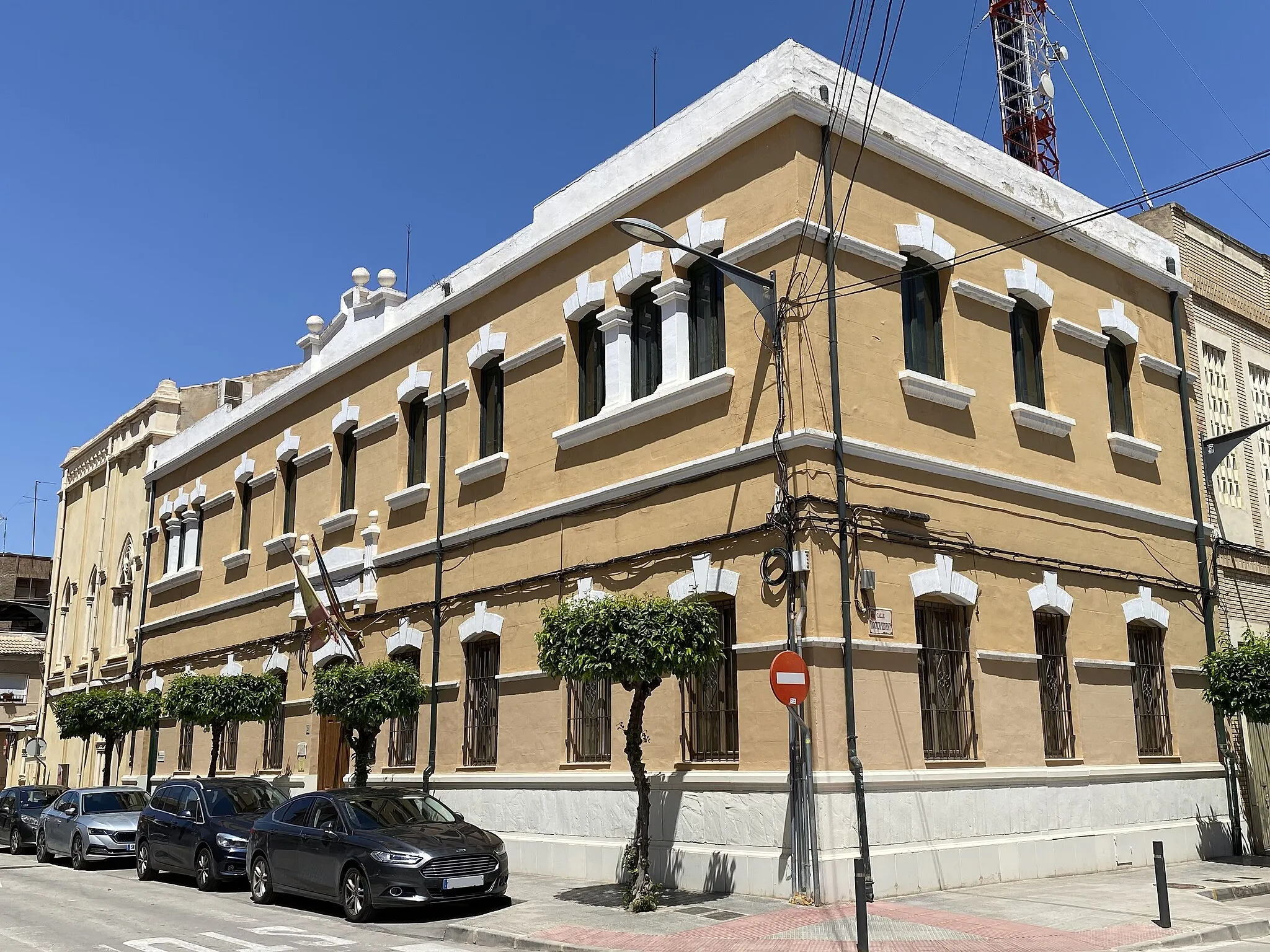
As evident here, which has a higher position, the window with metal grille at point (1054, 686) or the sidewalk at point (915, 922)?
the window with metal grille at point (1054, 686)

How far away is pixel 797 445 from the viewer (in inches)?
581

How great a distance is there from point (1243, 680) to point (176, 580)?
964 inches

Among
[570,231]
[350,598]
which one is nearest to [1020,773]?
[570,231]

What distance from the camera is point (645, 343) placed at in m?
17.8

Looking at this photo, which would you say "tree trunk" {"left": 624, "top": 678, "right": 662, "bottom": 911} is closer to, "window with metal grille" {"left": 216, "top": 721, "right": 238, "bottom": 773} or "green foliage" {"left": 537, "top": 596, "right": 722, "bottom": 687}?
"green foliage" {"left": 537, "top": 596, "right": 722, "bottom": 687}

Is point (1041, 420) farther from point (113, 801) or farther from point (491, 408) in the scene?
point (113, 801)

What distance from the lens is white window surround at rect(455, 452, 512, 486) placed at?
65.1 ft

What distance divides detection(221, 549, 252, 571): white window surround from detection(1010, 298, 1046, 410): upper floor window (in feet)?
57.9

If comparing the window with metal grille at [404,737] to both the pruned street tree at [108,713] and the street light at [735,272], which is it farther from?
the street light at [735,272]

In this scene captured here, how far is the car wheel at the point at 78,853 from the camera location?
21578mm

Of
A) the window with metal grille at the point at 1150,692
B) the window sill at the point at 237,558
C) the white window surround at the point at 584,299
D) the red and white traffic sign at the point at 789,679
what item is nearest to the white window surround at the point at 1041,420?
the window with metal grille at the point at 1150,692

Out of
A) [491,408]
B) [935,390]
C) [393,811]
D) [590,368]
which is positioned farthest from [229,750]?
[935,390]

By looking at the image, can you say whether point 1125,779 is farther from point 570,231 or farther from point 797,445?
point 570,231

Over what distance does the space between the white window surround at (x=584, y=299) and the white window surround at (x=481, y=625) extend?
4851 mm
